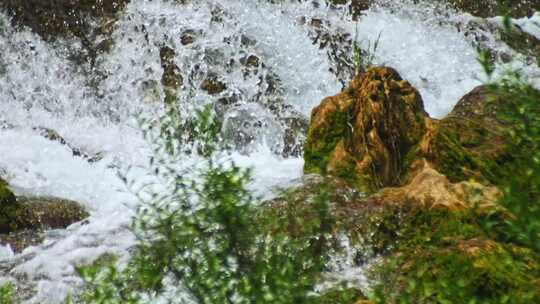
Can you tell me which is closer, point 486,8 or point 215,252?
point 215,252

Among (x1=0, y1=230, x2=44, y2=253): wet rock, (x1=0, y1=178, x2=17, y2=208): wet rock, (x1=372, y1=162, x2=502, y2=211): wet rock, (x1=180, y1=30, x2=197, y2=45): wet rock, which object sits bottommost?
(x1=0, y1=230, x2=44, y2=253): wet rock

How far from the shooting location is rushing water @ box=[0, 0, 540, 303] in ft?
34.9

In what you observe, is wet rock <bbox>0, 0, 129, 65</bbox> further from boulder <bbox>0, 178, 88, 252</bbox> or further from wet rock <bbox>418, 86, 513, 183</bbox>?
wet rock <bbox>418, 86, 513, 183</bbox>

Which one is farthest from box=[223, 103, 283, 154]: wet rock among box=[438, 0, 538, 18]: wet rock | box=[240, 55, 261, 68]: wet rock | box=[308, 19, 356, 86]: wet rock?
box=[438, 0, 538, 18]: wet rock

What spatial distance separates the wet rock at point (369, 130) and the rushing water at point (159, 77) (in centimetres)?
100

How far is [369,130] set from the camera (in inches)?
337

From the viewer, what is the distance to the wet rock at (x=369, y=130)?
8.43 metres

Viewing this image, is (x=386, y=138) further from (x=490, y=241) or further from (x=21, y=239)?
(x=21, y=239)

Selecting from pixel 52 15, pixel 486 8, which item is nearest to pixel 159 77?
pixel 52 15

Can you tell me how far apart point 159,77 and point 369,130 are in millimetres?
3747

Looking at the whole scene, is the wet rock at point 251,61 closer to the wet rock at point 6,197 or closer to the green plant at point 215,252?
the wet rock at point 6,197

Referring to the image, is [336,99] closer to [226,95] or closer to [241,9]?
[226,95]

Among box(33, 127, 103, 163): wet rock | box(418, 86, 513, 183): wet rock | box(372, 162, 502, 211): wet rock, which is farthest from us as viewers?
box(33, 127, 103, 163): wet rock

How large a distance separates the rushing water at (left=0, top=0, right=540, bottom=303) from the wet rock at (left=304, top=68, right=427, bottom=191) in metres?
1.00
